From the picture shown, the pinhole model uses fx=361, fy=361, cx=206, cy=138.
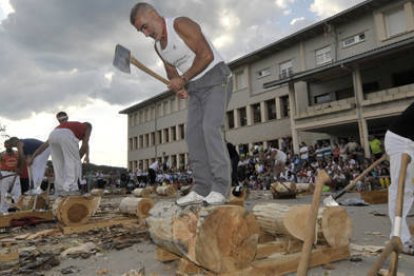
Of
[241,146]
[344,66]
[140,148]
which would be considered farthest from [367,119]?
[140,148]

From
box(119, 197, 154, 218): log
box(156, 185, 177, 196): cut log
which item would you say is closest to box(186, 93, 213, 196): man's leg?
box(119, 197, 154, 218): log

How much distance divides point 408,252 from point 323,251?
949 mm

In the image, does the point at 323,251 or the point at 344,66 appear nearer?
the point at 323,251

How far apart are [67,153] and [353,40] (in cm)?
2373

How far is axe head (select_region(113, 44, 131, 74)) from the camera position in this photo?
4137mm

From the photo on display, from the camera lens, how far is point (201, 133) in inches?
149

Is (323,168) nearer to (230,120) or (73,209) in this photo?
(73,209)

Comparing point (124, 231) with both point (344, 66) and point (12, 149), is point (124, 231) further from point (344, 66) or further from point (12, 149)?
point (344, 66)

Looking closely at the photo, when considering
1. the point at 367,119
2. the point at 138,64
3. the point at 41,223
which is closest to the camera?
the point at 138,64

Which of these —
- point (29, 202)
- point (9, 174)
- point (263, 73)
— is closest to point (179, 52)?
point (29, 202)

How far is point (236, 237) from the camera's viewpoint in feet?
8.09

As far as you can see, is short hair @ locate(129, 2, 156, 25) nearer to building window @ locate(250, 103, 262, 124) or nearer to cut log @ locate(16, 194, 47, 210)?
cut log @ locate(16, 194, 47, 210)

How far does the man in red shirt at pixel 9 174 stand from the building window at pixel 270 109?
2451 centimetres

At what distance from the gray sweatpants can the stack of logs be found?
2.00 feet
